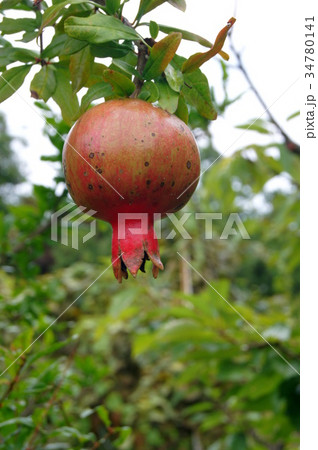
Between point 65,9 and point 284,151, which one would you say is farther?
point 284,151

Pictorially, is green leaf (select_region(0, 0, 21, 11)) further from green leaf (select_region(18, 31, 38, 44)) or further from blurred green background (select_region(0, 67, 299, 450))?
blurred green background (select_region(0, 67, 299, 450))

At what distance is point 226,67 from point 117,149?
0.57m

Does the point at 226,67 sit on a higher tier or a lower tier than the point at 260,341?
higher

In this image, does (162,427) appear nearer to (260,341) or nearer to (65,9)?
(260,341)

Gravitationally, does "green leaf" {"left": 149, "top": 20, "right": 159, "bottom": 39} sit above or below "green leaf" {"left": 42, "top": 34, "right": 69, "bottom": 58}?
above

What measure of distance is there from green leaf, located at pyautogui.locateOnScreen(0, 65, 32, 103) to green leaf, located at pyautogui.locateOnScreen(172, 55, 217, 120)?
140 mm

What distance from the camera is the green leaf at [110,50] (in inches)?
15.1

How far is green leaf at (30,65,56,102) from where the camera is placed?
44 centimetres

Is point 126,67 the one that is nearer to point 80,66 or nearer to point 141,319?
point 80,66

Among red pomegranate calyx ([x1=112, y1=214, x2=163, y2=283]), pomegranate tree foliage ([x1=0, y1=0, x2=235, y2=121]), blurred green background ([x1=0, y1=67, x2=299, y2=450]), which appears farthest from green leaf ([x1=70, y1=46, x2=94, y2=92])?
blurred green background ([x1=0, y1=67, x2=299, y2=450])

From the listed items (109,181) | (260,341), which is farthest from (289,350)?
(109,181)

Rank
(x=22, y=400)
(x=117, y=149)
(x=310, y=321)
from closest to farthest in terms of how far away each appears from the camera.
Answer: (x=117, y=149)
(x=22, y=400)
(x=310, y=321)

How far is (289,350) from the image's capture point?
107cm

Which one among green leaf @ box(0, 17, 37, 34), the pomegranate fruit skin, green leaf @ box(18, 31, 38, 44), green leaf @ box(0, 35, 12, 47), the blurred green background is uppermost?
green leaf @ box(0, 17, 37, 34)
